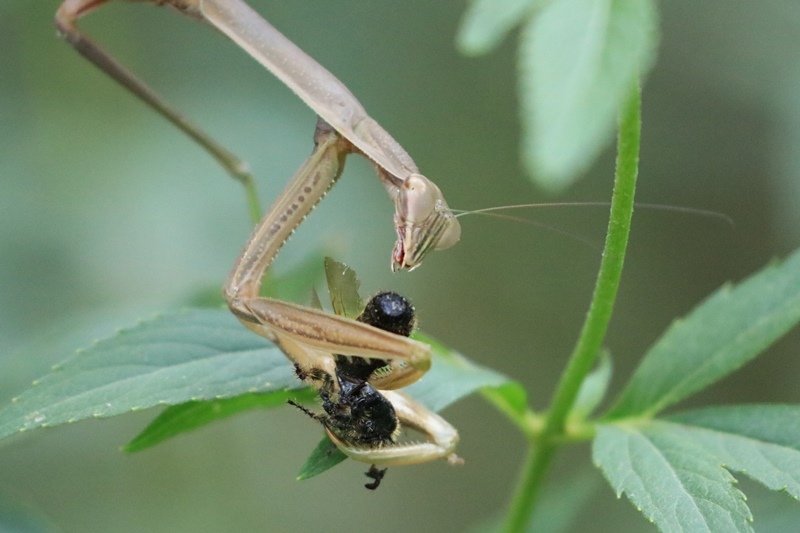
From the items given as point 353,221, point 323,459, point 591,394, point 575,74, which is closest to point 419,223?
point 323,459

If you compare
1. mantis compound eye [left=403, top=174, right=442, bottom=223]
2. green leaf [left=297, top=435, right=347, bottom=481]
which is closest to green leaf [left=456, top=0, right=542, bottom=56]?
mantis compound eye [left=403, top=174, right=442, bottom=223]

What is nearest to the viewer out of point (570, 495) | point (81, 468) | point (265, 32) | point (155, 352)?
point (155, 352)

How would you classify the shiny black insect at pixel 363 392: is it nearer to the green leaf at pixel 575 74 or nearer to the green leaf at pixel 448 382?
the green leaf at pixel 448 382

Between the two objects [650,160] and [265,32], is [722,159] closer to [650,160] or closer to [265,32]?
[650,160]

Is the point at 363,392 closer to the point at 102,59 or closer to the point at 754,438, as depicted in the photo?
the point at 754,438

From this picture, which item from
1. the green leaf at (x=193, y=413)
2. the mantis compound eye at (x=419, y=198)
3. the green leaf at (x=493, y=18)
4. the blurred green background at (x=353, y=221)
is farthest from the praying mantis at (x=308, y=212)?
the blurred green background at (x=353, y=221)

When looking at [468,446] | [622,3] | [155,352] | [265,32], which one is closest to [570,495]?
[155,352]
